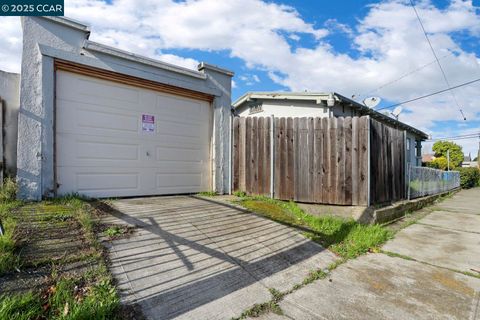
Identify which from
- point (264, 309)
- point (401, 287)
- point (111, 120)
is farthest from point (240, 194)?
point (264, 309)

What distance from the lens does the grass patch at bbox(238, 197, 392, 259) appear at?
407 centimetres

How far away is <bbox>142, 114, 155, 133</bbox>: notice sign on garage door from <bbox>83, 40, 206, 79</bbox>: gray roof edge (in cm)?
110

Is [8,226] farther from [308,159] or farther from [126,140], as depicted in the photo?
[308,159]

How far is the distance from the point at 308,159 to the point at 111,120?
13.9ft

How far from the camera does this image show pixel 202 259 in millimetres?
3096

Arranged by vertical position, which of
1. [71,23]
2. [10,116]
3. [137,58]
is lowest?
[10,116]

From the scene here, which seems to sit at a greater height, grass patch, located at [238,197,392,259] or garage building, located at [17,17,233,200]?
garage building, located at [17,17,233,200]

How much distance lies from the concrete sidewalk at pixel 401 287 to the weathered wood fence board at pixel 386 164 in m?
1.71

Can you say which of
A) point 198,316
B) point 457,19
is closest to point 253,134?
point 198,316

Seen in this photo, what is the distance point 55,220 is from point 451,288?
4.80m

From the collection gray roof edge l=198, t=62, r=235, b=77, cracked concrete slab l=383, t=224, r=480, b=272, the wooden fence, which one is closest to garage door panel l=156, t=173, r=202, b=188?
the wooden fence

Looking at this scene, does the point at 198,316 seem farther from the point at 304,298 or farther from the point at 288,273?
the point at 288,273

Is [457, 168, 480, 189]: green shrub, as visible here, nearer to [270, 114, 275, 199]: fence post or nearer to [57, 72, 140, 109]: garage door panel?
[270, 114, 275, 199]: fence post

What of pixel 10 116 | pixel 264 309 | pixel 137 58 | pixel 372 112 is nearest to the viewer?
pixel 264 309
